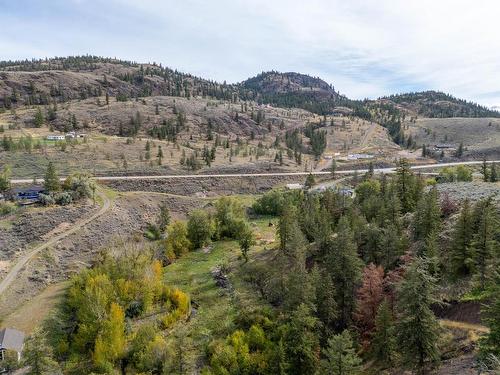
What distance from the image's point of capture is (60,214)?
255ft

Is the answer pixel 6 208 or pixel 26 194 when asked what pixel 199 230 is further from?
pixel 26 194

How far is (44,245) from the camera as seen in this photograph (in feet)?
225

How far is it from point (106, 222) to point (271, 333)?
1983 inches

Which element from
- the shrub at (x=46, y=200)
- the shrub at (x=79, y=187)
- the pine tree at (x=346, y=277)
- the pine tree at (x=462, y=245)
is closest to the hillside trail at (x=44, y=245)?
the shrub at (x=79, y=187)

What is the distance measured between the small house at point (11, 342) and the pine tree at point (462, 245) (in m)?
52.0

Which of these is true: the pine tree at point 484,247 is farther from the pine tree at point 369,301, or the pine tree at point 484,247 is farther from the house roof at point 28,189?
the house roof at point 28,189

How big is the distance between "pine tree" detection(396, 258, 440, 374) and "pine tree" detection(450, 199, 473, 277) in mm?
15669

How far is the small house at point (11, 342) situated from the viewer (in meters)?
42.1

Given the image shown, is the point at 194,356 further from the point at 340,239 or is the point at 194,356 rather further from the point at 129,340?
the point at 340,239

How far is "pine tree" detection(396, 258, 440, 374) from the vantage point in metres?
30.6

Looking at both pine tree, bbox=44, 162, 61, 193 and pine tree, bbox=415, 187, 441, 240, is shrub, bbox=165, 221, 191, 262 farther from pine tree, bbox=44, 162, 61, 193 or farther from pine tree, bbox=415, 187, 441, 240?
pine tree, bbox=415, 187, 441, 240

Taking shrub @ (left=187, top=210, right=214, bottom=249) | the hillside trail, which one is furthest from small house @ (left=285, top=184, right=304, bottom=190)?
the hillside trail

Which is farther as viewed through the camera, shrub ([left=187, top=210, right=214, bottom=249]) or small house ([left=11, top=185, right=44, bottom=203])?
small house ([left=11, top=185, right=44, bottom=203])

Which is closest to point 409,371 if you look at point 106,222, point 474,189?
point 474,189
